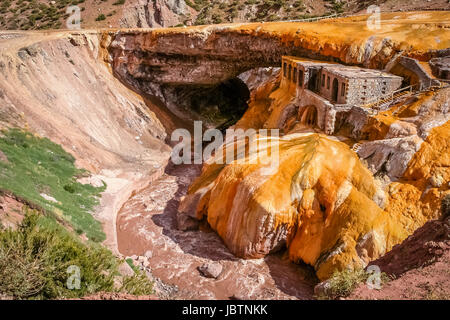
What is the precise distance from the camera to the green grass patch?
1866 cm

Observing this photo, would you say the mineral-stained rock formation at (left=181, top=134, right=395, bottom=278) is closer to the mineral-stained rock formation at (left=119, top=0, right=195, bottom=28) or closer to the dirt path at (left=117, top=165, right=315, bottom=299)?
the dirt path at (left=117, top=165, right=315, bottom=299)

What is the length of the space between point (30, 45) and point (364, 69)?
80.2 ft

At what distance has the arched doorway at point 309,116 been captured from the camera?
25.8 m

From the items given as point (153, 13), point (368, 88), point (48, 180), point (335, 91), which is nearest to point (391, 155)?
point (368, 88)

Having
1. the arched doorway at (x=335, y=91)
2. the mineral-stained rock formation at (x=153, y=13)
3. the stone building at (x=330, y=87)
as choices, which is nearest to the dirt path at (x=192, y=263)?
the stone building at (x=330, y=87)

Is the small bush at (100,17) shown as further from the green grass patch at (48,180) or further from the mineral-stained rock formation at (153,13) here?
the green grass patch at (48,180)

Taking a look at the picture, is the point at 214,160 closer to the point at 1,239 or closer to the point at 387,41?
the point at 387,41

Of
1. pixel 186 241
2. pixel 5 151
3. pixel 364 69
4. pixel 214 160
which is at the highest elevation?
pixel 364 69

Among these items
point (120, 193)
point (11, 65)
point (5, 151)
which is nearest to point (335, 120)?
point (120, 193)

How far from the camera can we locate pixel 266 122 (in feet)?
102

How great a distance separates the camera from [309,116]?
2627cm

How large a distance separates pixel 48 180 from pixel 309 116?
16079mm

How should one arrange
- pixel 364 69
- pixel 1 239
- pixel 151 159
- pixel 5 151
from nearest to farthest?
pixel 1 239 < pixel 5 151 < pixel 364 69 < pixel 151 159

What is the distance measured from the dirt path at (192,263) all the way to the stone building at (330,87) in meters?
9.25
